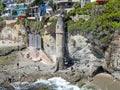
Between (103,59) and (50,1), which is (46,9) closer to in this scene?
(50,1)

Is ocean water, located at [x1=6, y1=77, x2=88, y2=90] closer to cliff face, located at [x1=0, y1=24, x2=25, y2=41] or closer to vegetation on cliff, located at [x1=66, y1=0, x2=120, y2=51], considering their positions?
vegetation on cliff, located at [x1=66, y1=0, x2=120, y2=51]

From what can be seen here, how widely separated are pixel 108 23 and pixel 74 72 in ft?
22.8

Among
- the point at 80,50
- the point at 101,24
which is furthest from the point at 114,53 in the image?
the point at 80,50

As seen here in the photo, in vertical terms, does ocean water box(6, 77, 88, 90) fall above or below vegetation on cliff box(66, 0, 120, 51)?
below

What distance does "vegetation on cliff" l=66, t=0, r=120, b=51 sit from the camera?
3794 cm

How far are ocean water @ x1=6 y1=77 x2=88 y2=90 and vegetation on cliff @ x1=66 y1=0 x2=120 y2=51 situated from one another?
20.3 feet

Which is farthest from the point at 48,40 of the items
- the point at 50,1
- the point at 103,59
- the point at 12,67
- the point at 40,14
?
the point at 50,1

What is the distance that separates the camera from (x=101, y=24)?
38.6m

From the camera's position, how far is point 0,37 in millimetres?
62781

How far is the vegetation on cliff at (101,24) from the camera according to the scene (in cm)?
3794

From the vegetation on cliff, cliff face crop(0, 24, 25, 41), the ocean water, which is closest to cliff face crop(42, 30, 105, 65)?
the vegetation on cliff

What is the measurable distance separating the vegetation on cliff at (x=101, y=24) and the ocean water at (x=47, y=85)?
619 cm

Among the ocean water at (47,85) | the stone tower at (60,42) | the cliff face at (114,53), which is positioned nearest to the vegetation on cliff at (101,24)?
the cliff face at (114,53)

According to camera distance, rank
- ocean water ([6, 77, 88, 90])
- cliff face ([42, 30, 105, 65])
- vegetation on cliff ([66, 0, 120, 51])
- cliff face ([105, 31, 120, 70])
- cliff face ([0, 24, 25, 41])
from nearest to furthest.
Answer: ocean water ([6, 77, 88, 90]) < cliff face ([105, 31, 120, 70]) < vegetation on cliff ([66, 0, 120, 51]) < cliff face ([42, 30, 105, 65]) < cliff face ([0, 24, 25, 41])
